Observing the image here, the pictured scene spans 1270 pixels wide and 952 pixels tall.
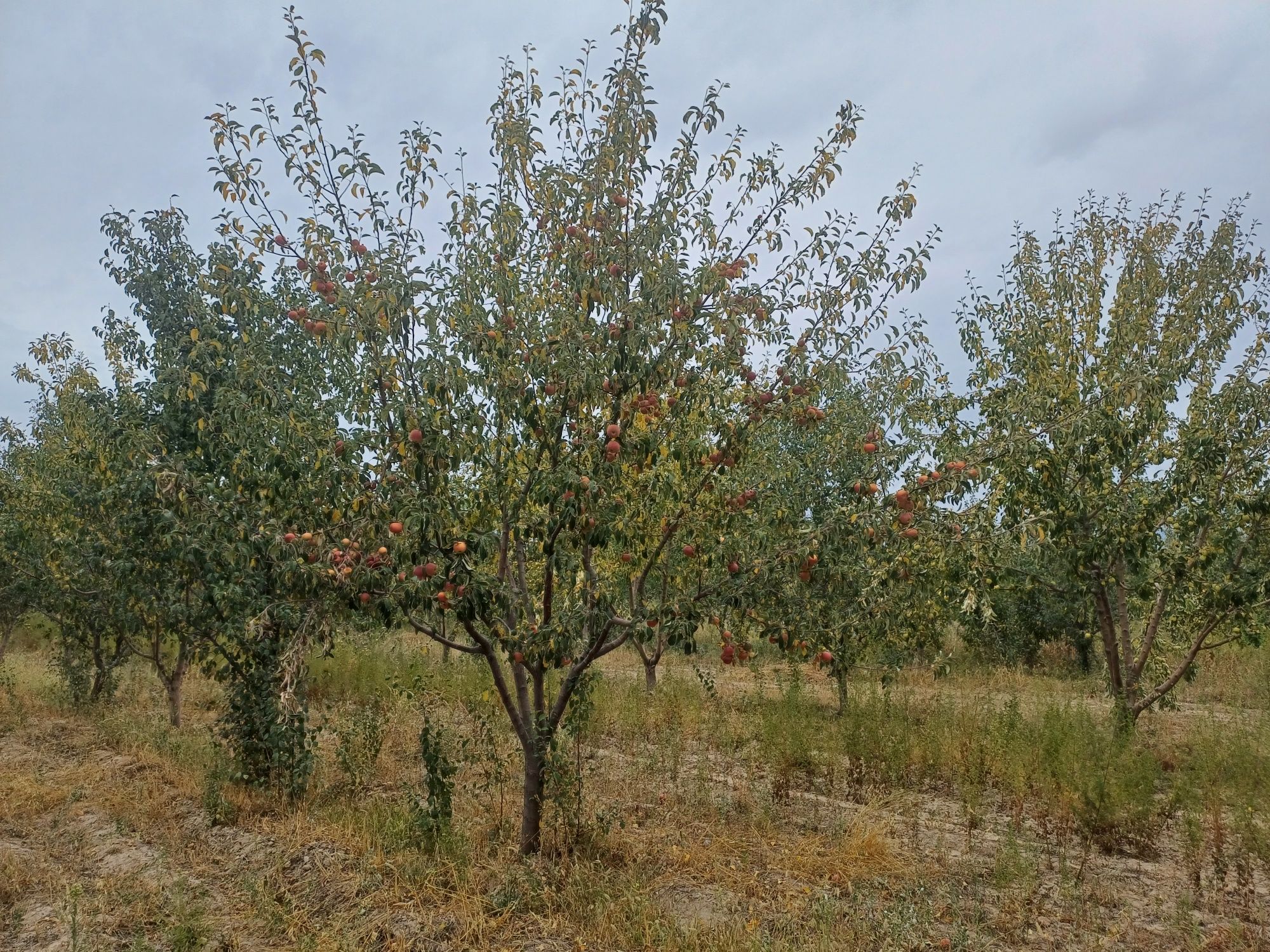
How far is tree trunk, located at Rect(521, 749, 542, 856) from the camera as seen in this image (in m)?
5.94

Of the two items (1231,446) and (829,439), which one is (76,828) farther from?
(1231,446)

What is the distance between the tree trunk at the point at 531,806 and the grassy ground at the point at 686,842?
0.37 feet

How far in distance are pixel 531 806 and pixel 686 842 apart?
136cm

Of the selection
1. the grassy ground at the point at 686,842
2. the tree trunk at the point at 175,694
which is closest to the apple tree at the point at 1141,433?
the grassy ground at the point at 686,842

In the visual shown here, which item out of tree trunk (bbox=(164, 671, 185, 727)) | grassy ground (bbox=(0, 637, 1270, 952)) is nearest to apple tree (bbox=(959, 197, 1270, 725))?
grassy ground (bbox=(0, 637, 1270, 952))

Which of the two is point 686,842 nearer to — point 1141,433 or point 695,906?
point 695,906

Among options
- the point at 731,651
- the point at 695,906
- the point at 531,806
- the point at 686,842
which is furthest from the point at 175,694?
the point at 731,651

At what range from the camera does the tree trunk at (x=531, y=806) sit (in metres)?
5.94

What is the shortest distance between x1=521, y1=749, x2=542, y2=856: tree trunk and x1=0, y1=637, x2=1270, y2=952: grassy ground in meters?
0.11

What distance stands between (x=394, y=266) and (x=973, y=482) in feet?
12.1

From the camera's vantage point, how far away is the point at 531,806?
5965 millimetres

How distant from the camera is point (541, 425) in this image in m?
5.19

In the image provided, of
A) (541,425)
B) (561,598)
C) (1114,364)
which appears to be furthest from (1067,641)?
(541,425)

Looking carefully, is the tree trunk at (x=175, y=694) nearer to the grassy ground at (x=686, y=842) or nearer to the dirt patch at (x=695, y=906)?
the grassy ground at (x=686, y=842)
